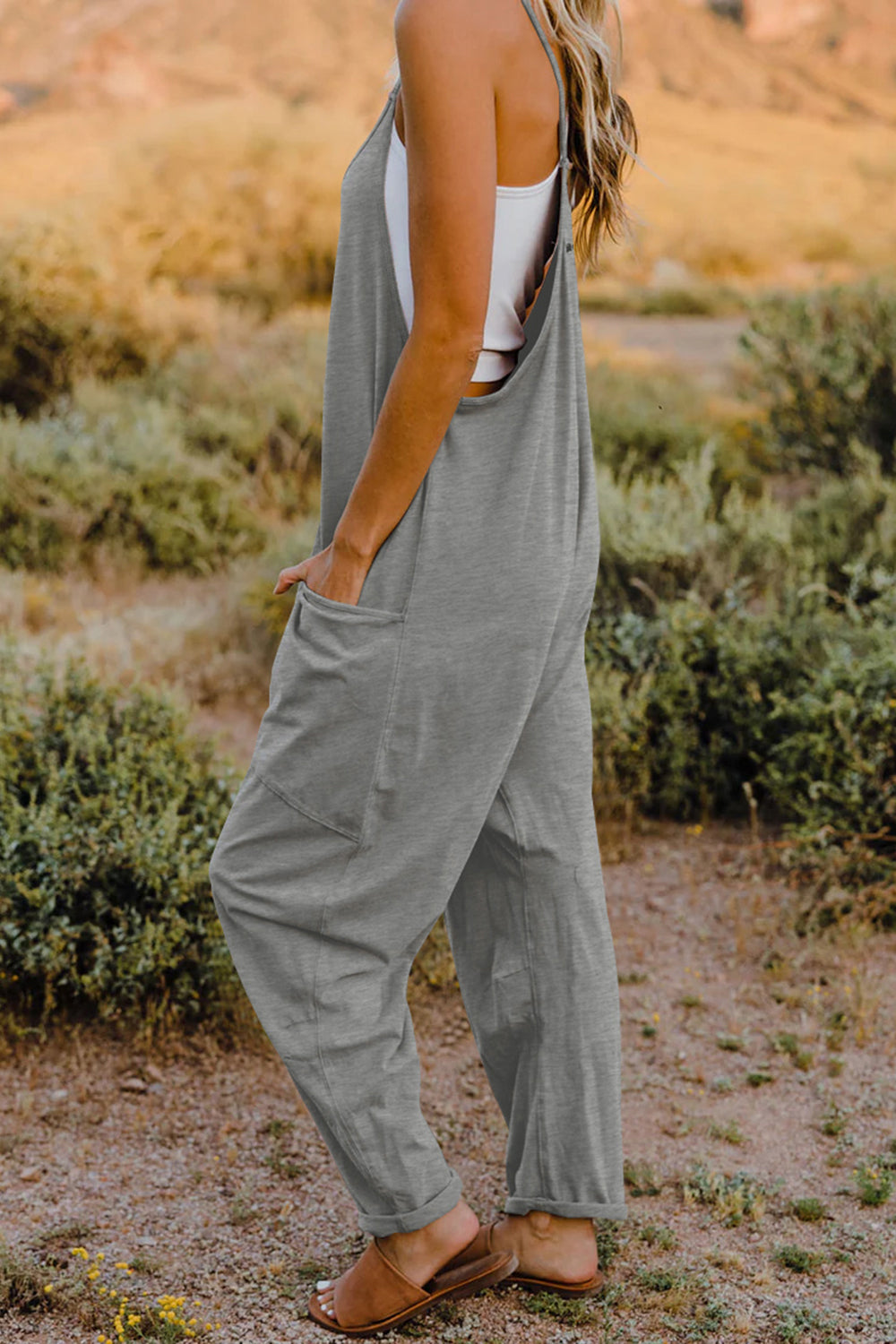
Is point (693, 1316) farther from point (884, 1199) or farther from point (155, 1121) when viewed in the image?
point (155, 1121)

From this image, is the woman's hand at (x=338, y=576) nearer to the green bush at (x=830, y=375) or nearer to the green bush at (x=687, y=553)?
the green bush at (x=687, y=553)

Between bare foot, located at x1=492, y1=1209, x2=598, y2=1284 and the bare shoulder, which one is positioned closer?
the bare shoulder

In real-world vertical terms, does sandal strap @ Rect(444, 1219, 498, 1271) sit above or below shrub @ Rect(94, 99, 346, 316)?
below

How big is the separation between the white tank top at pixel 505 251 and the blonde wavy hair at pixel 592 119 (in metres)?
0.10

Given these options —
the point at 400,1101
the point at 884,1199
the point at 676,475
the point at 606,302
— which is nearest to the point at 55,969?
the point at 400,1101

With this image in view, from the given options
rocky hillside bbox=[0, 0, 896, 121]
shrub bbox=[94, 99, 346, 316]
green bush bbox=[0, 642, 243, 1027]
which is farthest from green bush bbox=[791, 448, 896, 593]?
rocky hillside bbox=[0, 0, 896, 121]

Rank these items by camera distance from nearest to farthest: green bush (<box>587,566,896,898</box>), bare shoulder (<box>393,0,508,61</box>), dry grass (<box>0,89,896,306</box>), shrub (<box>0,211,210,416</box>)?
bare shoulder (<box>393,0,508,61</box>)
green bush (<box>587,566,896,898</box>)
shrub (<box>0,211,210,416</box>)
dry grass (<box>0,89,896,306</box>)

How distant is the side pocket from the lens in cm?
152

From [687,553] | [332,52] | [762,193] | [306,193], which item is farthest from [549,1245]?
[332,52]

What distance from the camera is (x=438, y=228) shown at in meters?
1.37

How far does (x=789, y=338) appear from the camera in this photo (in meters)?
6.11

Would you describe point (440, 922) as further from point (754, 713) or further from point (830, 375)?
point (830, 375)

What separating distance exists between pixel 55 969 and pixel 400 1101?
1286 millimetres

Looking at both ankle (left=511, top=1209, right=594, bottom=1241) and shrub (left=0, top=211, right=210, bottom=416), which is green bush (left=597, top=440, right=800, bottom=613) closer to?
ankle (left=511, top=1209, right=594, bottom=1241)
